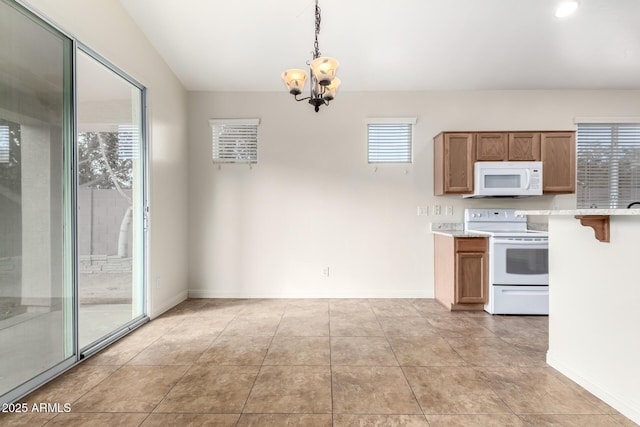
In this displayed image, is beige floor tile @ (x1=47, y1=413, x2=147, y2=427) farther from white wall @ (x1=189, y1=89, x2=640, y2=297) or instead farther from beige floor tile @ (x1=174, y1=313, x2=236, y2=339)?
white wall @ (x1=189, y1=89, x2=640, y2=297)

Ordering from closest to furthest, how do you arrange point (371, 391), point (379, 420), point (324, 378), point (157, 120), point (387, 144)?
point (379, 420), point (371, 391), point (324, 378), point (157, 120), point (387, 144)

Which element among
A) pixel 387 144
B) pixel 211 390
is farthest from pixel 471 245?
pixel 211 390

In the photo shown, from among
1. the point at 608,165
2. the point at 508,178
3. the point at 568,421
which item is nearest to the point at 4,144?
the point at 568,421

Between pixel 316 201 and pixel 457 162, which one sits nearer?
pixel 457 162

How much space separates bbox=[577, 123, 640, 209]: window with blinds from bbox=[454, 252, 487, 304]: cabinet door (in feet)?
6.08

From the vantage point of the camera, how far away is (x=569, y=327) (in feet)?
6.52

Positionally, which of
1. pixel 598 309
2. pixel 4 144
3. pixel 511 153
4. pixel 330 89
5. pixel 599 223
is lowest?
pixel 598 309

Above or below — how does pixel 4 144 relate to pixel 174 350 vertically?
above

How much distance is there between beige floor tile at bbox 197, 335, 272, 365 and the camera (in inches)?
86.4

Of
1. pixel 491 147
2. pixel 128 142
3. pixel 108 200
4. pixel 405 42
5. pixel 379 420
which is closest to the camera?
pixel 379 420

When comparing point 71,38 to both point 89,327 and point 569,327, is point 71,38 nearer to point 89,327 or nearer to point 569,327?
point 89,327

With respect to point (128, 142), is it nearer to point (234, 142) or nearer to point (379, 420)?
point (234, 142)

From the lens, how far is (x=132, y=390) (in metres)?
1.83

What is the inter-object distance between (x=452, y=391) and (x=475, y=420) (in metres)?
0.26
